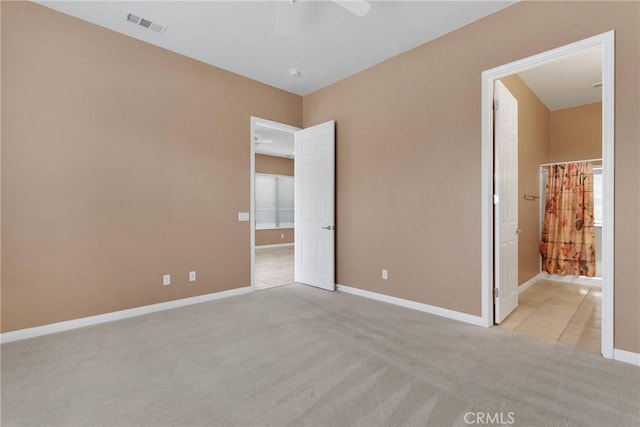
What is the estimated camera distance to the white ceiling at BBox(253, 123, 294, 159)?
21.8 feet

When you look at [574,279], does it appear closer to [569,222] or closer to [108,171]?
[569,222]

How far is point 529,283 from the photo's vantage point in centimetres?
459

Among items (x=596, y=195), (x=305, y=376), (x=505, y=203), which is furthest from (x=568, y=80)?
(x=305, y=376)

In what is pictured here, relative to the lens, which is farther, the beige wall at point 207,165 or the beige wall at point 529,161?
the beige wall at point 529,161

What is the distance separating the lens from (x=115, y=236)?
3.15m

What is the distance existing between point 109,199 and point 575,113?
7.24 meters

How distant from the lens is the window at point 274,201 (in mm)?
9430

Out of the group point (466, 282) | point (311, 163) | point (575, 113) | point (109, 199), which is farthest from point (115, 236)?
point (575, 113)

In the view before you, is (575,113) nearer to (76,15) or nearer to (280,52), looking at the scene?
(280,52)

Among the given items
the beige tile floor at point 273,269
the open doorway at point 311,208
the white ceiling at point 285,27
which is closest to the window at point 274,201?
the beige tile floor at point 273,269

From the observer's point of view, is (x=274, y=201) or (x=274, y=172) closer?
(x=274, y=172)

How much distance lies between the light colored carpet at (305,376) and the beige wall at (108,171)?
22.0 inches

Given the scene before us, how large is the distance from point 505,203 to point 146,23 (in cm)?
426

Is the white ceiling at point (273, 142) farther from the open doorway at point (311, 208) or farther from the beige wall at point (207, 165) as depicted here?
the beige wall at point (207, 165)
